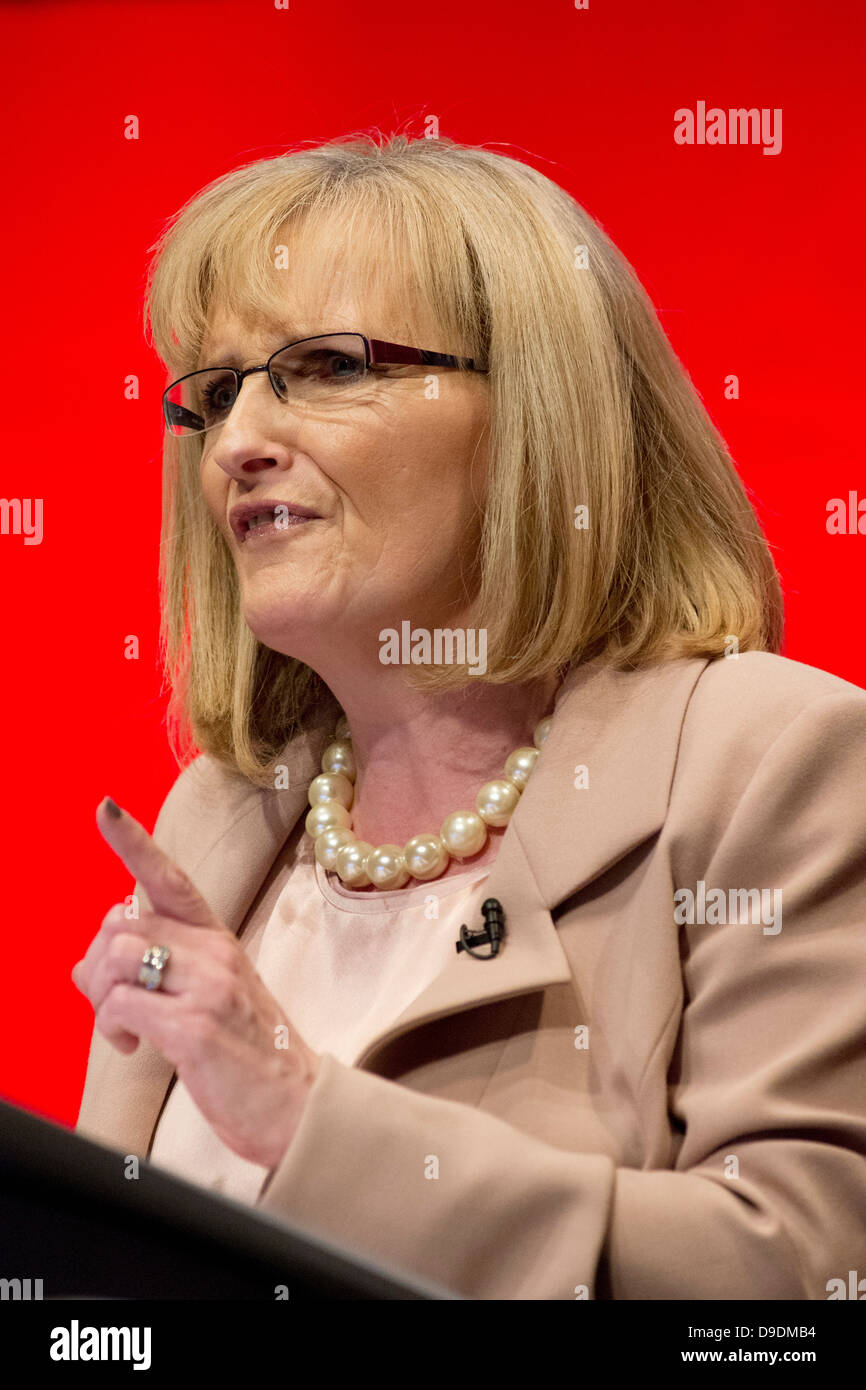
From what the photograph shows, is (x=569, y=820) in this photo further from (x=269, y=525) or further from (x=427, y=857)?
(x=269, y=525)

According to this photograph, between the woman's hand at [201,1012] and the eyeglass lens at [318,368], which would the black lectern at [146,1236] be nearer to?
the woman's hand at [201,1012]

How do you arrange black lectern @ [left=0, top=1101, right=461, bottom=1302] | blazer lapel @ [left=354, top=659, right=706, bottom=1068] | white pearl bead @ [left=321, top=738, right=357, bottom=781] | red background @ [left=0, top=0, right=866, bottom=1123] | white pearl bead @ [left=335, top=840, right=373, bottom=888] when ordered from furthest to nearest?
red background @ [left=0, top=0, right=866, bottom=1123] → white pearl bead @ [left=321, top=738, right=357, bottom=781] → white pearl bead @ [left=335, top=840, right=373, bottom=888] → blazer lapel @ [left=354, top=659, right=706, bottom=1068] → black lectern @ [left=0, top=1101, right=461, bottom=1302]

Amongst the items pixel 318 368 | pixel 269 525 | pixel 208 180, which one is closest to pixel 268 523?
pixel 269 525

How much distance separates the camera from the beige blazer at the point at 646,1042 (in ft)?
3.42

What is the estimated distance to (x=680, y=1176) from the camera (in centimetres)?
107

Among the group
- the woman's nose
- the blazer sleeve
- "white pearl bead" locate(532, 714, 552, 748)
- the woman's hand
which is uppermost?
the woman's nose

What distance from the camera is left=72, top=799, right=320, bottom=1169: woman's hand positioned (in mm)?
1025

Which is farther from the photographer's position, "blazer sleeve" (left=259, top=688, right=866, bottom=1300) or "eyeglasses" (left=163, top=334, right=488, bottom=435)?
"eyeglasses" (left=163, top=334, right=488, bottom=435)

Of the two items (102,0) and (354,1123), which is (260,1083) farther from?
(102,0)

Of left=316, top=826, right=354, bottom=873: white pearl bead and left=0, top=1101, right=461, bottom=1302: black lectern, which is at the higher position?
left=316, top=826, right=354, bottom=873: white pearl bead

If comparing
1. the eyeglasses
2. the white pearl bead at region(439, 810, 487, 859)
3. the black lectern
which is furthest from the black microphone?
the black lectern

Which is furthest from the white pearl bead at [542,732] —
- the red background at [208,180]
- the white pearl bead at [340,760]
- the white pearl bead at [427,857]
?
the red background at [208,180]

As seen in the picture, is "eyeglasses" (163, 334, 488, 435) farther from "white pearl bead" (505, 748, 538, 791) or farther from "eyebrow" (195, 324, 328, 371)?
"white pearl bead" (505, 748, 538, 791)
